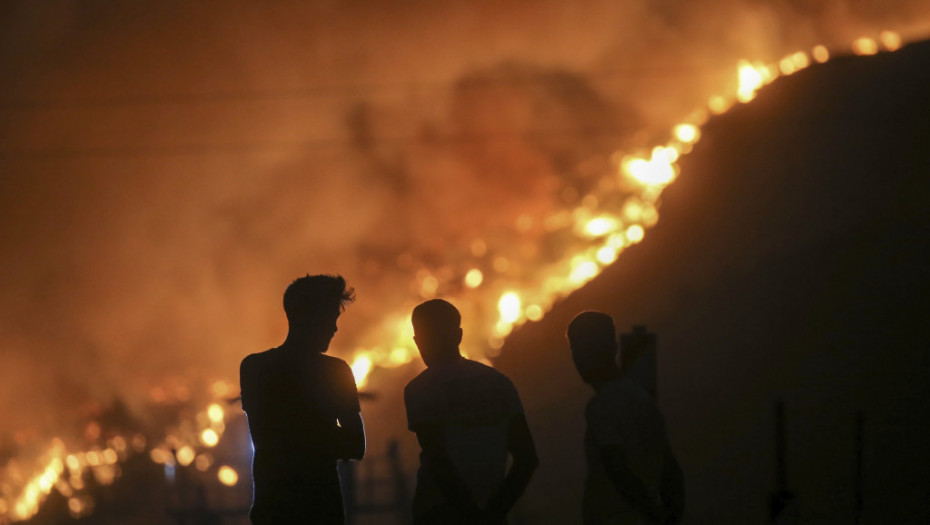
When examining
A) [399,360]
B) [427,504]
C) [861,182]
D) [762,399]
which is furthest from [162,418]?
[427,504]

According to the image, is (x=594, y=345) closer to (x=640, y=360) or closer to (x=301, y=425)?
→ (x=301, y=425)

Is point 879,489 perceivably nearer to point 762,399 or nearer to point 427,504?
point 762,399

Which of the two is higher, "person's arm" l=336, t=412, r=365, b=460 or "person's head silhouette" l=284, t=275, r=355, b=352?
"person's head silhouette" l=284, t=275, r=355, b=352

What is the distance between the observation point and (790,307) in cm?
4522

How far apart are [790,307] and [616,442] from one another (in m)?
40.6

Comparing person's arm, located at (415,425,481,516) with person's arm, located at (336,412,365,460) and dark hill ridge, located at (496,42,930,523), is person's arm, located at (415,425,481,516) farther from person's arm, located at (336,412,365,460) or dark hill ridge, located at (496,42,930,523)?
dark hill ridge, located at (496,42,930,523)

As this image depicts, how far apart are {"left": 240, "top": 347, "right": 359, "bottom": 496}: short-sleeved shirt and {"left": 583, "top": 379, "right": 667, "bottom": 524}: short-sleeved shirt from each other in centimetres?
133

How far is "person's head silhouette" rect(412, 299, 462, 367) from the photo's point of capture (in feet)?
20.5

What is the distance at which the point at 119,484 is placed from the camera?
4731 cm

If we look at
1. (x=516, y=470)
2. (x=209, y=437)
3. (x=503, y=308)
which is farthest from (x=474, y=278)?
(x=516, y=470)

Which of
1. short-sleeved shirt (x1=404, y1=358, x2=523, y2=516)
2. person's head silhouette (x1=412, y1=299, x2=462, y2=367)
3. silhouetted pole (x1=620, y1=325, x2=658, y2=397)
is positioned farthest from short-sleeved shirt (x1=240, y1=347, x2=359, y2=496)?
silhouetted pole (x1=620, y1=325, x2=658, y2=397)

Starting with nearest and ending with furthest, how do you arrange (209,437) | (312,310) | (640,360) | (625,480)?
(312,310) → (625,480) → (640,360) → (209,437)

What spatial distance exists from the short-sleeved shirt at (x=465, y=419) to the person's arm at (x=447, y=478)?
38mm

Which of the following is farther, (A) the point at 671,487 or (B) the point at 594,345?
(A) the point at 671,487
